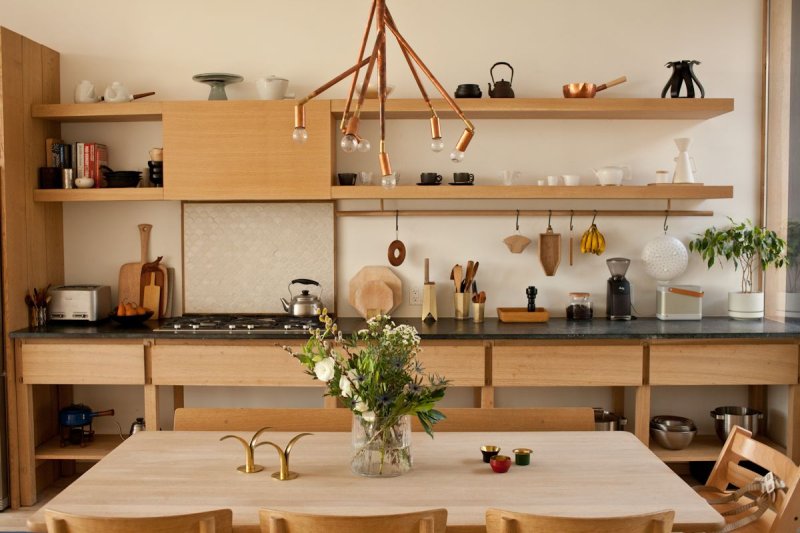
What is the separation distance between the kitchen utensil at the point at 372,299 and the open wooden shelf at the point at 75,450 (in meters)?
1.58

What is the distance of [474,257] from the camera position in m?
4.86

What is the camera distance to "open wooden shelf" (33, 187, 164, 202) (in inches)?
179

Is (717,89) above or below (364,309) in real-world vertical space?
above

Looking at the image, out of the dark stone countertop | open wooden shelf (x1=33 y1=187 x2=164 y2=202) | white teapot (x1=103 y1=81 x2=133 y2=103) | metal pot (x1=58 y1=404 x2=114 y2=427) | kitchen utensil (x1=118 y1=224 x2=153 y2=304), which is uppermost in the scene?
white teapot (x1=103 y1=81 x2=133 y2=103)

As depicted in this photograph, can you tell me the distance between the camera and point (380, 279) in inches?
189

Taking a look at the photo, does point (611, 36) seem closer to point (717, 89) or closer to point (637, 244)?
point (717, 89)

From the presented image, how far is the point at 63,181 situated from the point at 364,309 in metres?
1.82

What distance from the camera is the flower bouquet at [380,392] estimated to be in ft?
7.82

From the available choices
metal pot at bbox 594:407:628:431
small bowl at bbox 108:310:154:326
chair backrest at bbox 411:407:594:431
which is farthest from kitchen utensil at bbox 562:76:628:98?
small bowl at bbox 108:310:154:326

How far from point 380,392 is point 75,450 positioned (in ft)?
9.18

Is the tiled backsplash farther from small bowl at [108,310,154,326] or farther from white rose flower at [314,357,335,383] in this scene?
white rose flower at [314,357,335,383]

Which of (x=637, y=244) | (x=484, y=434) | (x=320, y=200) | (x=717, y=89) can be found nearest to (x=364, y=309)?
(x=320, y=200)

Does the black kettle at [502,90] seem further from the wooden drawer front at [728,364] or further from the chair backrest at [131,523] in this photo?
the chair backrest at [131,523]

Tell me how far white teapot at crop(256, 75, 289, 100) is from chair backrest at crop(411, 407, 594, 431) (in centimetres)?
228
